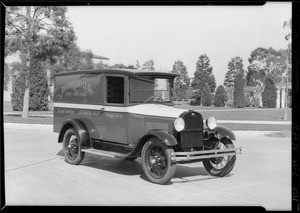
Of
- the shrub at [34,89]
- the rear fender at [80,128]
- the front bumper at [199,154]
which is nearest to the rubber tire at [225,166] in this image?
the front bumper at [199,154]

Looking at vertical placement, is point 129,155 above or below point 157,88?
below

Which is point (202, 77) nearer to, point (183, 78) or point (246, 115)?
point (183, 78)

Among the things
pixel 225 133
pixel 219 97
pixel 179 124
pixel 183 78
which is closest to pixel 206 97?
pixel 219 97

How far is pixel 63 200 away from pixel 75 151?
298 cm

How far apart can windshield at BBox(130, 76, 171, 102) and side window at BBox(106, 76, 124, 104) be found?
24cm

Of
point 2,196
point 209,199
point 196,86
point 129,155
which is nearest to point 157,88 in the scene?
point 129,155

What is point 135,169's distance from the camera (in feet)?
25.3

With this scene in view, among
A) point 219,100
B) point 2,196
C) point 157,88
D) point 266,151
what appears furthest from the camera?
point 219,100

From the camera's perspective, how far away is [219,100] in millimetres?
40125

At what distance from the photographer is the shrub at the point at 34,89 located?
27.5m

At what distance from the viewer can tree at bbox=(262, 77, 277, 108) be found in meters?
37.8

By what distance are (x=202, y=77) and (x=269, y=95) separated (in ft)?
24.5
